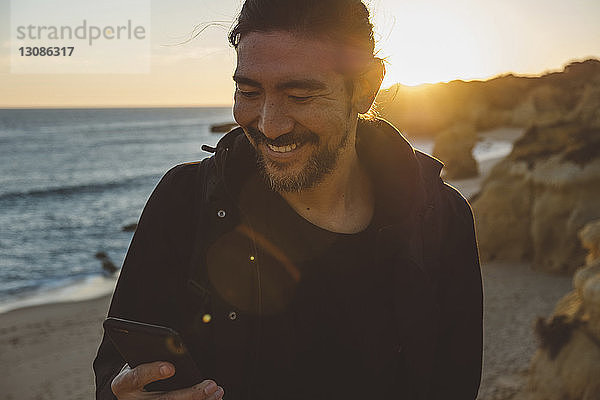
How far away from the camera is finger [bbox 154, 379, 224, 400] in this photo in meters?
1.67

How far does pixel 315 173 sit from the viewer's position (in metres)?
2.34

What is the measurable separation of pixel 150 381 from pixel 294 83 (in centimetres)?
123

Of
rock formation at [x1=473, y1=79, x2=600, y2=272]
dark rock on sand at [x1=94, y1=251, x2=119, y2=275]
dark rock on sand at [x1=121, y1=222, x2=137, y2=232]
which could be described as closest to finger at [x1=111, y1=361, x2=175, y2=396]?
rock formation at [x1=473, y1=79, x2=600, y2=272]

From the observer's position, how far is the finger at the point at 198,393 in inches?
65.9

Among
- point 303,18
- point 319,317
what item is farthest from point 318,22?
point 319,317

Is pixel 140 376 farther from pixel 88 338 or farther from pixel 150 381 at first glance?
pixel 88 338

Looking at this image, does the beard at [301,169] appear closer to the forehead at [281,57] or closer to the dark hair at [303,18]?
the forehead at [281,57]

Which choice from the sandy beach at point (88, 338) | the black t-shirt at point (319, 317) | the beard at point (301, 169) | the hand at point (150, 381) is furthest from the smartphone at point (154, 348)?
the sandy beach at point (88, 338)

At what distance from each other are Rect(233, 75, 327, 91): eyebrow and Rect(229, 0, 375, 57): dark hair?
22 centimetres

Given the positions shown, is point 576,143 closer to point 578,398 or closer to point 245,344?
point 578,398

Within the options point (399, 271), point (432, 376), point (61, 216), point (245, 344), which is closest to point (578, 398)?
point (432, 376)

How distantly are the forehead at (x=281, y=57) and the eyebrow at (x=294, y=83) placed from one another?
0.05ft

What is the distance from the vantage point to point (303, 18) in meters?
2.24

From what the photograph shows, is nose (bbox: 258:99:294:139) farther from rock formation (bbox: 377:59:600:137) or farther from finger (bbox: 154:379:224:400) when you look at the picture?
rock formation (bbox: 377:59:600:137)
